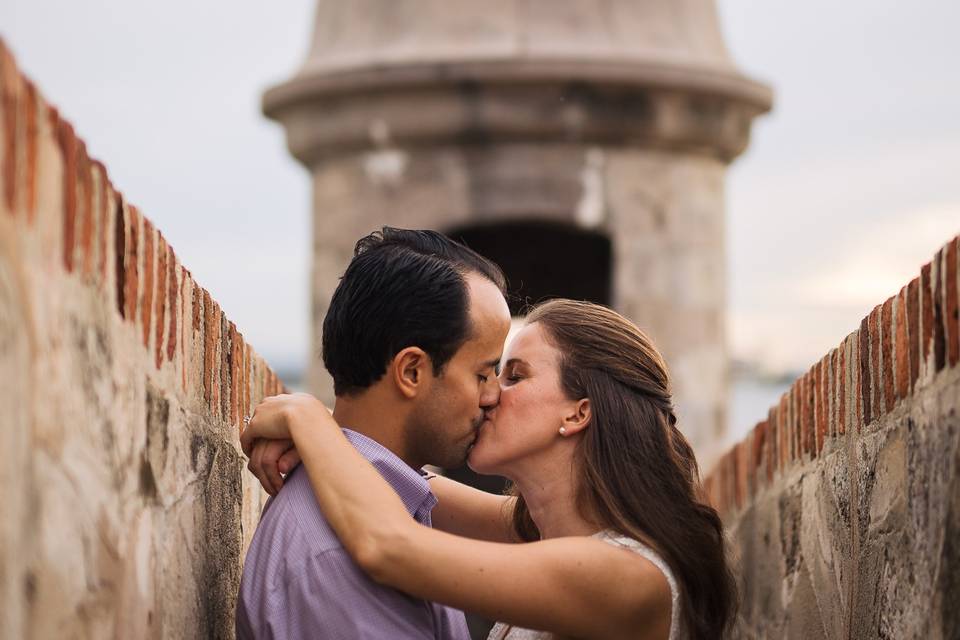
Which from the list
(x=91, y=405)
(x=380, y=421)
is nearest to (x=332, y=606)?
(x=380, y=421)

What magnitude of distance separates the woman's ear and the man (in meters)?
0.26

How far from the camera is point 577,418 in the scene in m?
2.97

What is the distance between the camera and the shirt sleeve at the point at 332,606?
230 cm

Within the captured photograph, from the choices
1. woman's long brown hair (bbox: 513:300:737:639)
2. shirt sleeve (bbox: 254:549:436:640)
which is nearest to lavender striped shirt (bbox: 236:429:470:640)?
shirt sleeve (bbox: 254:549:436:640)

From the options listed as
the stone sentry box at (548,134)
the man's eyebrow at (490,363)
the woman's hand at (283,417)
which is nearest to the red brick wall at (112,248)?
the woman's hand at (283,417)

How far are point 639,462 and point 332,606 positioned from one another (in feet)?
2.86

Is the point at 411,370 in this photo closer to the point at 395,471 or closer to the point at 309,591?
the point at 395,471

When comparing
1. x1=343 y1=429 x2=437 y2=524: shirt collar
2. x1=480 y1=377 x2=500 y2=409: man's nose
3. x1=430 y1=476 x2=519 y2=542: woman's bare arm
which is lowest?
x1=430 y1=476 x2=519 y2=542: woman's bare arm

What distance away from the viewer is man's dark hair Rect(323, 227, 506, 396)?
2.61 m

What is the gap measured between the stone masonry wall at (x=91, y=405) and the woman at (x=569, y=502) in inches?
10.4

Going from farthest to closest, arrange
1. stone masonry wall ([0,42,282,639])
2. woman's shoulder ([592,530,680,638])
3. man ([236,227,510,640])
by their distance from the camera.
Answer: woman's shoulder ([592,530,680,638])
man ([236,227,510,640])
stone masonry wall ([0,42,282,639])

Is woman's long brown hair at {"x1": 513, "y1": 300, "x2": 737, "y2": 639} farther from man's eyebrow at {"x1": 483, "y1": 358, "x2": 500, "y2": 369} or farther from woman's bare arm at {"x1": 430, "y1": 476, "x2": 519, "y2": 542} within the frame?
woman's bare arm at {"x1": 430, "y1": 476, "x2": 519, "y2": 542}

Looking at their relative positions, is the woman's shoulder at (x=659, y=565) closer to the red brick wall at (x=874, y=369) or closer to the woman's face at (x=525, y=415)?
the woman's face at (x=525, y=415)

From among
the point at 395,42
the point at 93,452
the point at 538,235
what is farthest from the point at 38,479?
the point at 538,235
